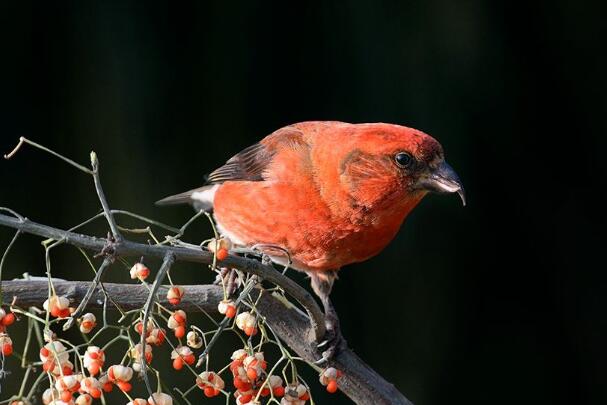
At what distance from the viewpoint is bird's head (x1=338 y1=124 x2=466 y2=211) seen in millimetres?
2768

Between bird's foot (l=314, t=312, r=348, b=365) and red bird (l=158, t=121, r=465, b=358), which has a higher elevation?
red bird (l=158, t=121, r=465, b=358)

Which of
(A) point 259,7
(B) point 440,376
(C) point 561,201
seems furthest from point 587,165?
(A) point 259,7

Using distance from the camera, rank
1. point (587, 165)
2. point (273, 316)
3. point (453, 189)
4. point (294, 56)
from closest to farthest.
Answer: point (273, 316) < point (453, 189) < point (294, 56) < point (587, 165)

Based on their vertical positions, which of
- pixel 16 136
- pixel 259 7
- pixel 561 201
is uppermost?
pixel 259 7

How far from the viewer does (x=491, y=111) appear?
14.5ft

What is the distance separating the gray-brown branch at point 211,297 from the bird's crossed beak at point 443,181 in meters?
0.59

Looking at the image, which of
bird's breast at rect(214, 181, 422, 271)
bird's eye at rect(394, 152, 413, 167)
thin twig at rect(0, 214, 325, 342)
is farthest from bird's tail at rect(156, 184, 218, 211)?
thin twig at rect(0, 214, 325, 342)

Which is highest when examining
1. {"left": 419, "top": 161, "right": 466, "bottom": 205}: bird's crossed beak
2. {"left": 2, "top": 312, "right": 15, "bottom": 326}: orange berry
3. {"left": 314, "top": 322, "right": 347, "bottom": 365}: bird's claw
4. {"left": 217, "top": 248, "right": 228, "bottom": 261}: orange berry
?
{"left": 217, "top": 248, "right": 228, "bottom": 261}: orange berry

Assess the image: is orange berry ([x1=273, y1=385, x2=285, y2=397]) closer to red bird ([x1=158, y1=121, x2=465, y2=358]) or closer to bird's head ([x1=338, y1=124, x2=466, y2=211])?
red bird ([x1=158, y1=121, x2=465, y2=358])

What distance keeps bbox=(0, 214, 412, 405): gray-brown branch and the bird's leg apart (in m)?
0.02

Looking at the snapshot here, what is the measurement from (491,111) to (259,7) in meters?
1.16

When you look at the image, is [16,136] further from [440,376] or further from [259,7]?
[440,376]

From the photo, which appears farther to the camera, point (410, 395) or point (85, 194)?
point (410, 395)

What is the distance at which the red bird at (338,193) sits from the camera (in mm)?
2803
